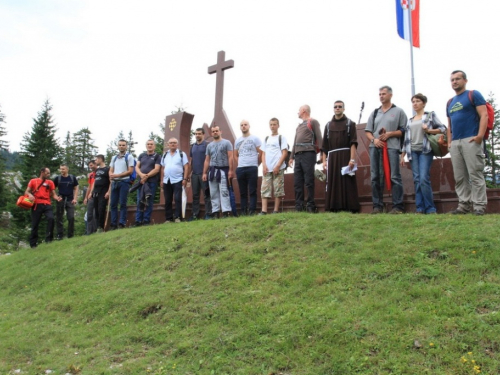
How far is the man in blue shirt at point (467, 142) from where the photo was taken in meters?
5.96

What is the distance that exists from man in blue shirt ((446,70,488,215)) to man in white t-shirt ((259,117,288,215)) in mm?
2683

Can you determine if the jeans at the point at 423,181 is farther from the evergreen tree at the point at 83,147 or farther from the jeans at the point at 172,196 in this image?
the evergreen tree at the point at 83,147

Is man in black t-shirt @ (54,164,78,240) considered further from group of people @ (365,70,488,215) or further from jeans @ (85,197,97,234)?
group of people @ (365,70,488,215)

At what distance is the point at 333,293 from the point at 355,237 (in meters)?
1.20

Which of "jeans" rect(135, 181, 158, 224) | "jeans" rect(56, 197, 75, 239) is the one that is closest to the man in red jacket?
"jeans" rect(56, 197, 75, 239)

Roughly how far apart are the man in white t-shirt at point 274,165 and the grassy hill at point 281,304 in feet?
4.26

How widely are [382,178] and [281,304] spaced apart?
3.34 meters

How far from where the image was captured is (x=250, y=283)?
5.03 m

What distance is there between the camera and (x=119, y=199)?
9773 mm

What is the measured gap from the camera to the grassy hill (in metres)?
3.52

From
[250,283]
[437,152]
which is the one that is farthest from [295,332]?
[437,152]

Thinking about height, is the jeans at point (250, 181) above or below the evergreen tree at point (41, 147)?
below

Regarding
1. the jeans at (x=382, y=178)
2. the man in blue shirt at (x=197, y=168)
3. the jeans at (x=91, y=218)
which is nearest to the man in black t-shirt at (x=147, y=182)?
the man in blue shirt at (x=197, y=168)

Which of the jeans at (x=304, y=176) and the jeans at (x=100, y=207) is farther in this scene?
the jeans at (x=100, y=207)
